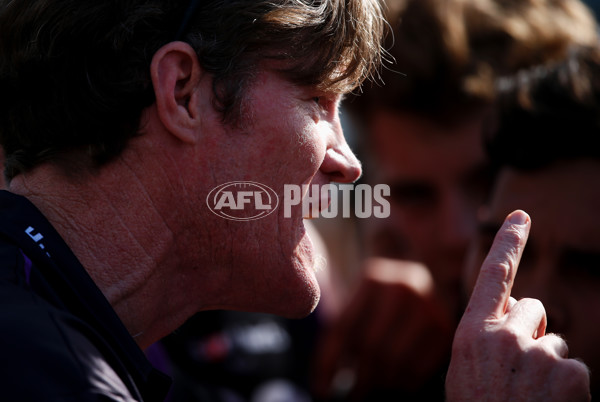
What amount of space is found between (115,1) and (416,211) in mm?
2342

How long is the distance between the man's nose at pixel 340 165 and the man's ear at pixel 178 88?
1.27 feet

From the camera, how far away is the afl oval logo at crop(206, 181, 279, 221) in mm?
1679

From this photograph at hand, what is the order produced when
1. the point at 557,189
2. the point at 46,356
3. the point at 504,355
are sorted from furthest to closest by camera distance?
the point at 557,189, the point at 504,355, the point at 46,356

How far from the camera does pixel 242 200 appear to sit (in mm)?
1688

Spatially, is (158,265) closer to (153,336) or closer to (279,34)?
(153,336)

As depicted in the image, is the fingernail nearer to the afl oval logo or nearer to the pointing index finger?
the pointing index finger

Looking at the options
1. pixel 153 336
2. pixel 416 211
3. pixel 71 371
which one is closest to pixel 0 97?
pixel 153 336

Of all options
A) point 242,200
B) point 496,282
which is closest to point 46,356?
point 242,200

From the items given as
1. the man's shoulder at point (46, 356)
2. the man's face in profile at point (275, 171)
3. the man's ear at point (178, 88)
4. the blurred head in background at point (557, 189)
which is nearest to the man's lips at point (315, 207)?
the man's face in profile at point (275, 171)

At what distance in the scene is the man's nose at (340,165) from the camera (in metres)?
1.82

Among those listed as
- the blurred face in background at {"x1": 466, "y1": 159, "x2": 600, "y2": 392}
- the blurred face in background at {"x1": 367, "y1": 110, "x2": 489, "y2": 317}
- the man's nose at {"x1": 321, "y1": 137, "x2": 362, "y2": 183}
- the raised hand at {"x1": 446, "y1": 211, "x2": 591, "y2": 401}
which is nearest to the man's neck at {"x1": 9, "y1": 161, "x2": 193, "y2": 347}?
the man's nose at {"x1": 321, "y1": 137, "x2": 362, "y2": 183}

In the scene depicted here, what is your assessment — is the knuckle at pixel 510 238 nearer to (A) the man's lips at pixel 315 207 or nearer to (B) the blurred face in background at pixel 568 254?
(A) the man's lips at pixel 315 207

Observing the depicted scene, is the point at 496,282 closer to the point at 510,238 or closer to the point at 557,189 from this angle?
the point at 510,238

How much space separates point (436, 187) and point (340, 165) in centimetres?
182
